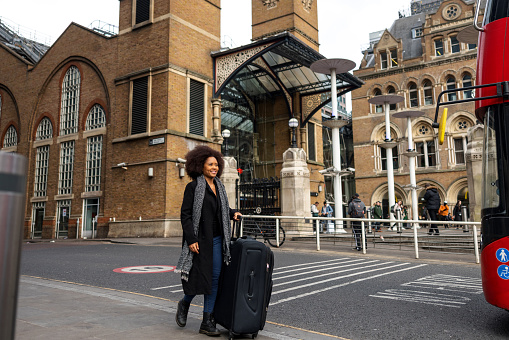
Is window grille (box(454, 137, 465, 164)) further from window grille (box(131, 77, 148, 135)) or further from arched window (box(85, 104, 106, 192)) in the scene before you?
arched window (box(85, 104, 106, 192))

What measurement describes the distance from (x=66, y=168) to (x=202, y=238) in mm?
25618

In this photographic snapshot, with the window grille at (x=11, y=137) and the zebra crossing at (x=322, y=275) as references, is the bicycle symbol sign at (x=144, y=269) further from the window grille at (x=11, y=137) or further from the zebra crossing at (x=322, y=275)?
the window grille at (x=11, y=137)

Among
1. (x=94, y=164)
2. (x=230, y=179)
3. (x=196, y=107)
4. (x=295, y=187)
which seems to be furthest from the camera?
(x=94, y=164)

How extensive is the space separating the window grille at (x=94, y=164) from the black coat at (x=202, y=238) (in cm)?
2197

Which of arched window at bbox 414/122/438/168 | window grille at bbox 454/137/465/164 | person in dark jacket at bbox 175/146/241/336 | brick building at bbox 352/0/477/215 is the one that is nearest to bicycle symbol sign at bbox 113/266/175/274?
person in dark jacket at bbox 175/146/241/336

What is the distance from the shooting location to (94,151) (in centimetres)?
2534

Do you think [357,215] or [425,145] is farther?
[425,145]

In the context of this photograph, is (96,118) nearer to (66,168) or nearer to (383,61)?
(66,168)

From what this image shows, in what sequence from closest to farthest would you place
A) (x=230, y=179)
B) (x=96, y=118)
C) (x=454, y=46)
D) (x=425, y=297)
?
(x=425, y=297) < (x=230, y=179) < (x=96, y=118) < (x=454, y=46)

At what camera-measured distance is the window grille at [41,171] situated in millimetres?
28359

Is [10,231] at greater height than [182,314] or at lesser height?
greater

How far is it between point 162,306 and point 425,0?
55266 millimetres

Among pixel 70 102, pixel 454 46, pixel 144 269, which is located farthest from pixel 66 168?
pixel 454 46

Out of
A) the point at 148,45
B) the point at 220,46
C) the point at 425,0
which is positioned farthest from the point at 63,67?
the point at 425,0
